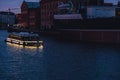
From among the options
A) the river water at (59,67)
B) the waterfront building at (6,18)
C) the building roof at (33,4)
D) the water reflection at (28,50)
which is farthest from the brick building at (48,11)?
the waterfront building at (6,18)

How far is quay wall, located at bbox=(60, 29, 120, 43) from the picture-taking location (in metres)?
61.4

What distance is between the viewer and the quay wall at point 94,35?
61.4 meters

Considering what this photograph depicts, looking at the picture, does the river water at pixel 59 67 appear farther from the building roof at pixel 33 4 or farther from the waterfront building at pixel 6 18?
the waterfront building at pixel 6 18

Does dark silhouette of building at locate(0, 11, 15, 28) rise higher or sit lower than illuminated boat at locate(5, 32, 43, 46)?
lower

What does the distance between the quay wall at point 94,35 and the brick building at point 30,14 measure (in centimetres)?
5098

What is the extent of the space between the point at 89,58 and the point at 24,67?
28.2 ft

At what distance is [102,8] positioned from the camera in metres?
73.5

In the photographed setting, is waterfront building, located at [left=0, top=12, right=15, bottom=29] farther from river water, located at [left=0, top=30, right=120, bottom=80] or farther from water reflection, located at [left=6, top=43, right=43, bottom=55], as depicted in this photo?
river water, located at [left=0, top=30, right=120, bottom=80]

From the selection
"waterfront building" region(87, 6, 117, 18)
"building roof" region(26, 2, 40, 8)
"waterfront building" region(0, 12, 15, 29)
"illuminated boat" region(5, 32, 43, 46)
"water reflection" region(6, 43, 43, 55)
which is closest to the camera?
"water reflection" region(6, 43, 43, 55)

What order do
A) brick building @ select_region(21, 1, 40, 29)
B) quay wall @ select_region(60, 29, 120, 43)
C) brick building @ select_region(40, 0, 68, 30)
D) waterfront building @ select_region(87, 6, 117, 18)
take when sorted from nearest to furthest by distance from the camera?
quay wall @ select_region(60, 29, 120, 43)
waterfront building @ select_region(87, 6, 117, 18)
brick building @ select_region(40, 0, 68, 30)
brick building @ select_region(21, 1, 40, 29)

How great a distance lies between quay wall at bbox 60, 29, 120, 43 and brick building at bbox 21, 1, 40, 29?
167 ft

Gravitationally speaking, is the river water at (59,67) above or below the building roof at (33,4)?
below

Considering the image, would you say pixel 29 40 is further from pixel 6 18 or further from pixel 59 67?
pixel 6 18

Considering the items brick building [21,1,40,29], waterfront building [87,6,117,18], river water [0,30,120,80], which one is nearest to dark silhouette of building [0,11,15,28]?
brick building [21,1,40,29]
